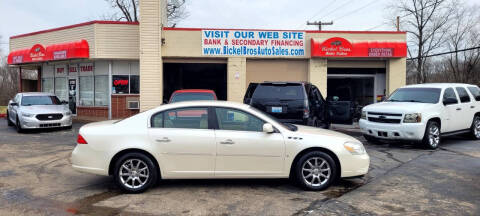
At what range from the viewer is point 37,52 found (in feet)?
63.7

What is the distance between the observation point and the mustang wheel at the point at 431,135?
9461 mm

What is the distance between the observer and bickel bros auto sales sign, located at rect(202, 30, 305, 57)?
17438 millimetres

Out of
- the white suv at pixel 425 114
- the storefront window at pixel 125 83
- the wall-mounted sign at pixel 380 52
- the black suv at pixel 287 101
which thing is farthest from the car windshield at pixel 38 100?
the wall-mounted sign at pixel 380 52

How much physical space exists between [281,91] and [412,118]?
3.39 meters

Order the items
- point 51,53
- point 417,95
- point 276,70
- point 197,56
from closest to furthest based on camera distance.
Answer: point 417,95 < point 197,56 < point 276,70 < point 51,53

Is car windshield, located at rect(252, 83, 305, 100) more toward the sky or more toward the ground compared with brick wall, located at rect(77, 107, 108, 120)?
more toward the sky

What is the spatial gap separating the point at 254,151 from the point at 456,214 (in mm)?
2725

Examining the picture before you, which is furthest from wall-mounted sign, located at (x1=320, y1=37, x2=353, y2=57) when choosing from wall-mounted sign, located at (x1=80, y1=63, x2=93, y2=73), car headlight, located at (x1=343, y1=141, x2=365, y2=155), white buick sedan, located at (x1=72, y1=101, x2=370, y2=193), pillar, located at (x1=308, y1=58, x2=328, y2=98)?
white buick sedan, located at (x1=72, y1=101, x2=370, y2=193)

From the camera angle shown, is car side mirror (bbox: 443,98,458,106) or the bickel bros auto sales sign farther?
the bickel bros auto sales sign

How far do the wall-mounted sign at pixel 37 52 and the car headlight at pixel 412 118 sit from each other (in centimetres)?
1767

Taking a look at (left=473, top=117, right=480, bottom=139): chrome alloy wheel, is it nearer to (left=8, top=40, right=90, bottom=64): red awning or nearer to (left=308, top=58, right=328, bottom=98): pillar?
(left=308, top=58, right=328, bottom=98): pillar

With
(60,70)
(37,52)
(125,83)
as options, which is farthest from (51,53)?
(125,83)

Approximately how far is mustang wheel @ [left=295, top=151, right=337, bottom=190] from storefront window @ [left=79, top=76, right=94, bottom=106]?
1597 cm

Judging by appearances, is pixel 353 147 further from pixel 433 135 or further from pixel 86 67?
pixel 86 67
